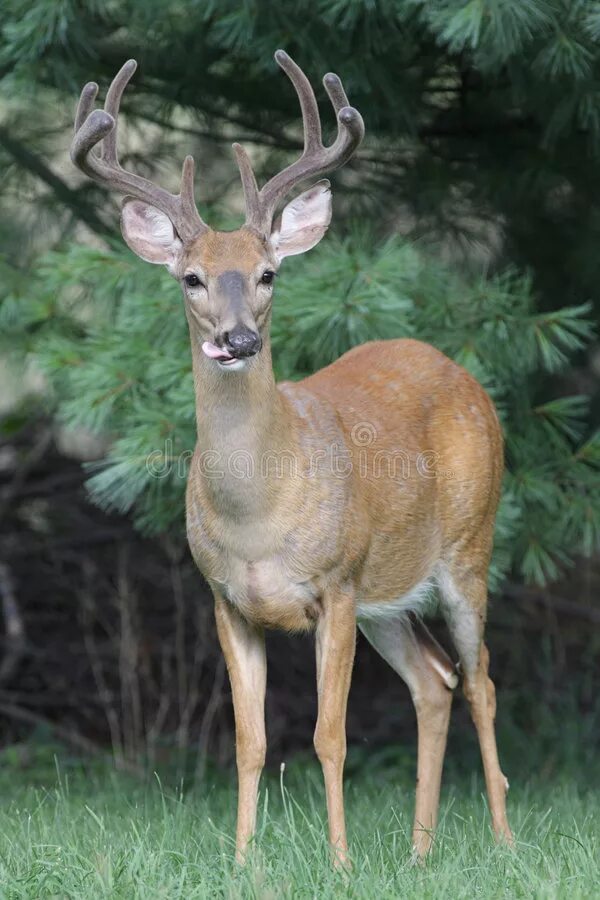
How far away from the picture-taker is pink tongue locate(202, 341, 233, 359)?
3.94 m

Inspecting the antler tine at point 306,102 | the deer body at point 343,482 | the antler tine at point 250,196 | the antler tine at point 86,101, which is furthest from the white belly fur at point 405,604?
the antler tine at point 86,101

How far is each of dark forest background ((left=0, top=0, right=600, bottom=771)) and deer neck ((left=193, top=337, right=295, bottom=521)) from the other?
2.03ft

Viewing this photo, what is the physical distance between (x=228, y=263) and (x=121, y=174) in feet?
1.70

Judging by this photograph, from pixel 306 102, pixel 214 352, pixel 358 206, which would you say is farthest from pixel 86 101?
pixel 358 206

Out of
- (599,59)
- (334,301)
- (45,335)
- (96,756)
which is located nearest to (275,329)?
(334,301)

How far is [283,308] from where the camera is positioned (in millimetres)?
4879

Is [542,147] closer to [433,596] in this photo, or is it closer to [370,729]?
[433,596]

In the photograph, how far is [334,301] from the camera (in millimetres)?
4738

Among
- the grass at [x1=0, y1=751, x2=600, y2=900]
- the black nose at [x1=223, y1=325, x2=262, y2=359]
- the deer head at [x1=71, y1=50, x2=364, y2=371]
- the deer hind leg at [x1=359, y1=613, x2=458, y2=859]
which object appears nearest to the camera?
the grass at [x1=0, y1=751, x2=600, y2=900]

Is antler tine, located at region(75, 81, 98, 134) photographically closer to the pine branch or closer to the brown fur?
the brown fur

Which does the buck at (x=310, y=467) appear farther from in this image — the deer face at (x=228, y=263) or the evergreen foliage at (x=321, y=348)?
the evergreen foliage at (x=321, y=348)

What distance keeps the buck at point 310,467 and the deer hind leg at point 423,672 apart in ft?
0.23

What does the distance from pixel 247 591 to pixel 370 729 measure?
398 centimetres

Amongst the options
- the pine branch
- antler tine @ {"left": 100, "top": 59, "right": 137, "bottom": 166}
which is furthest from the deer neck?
the pine branch
